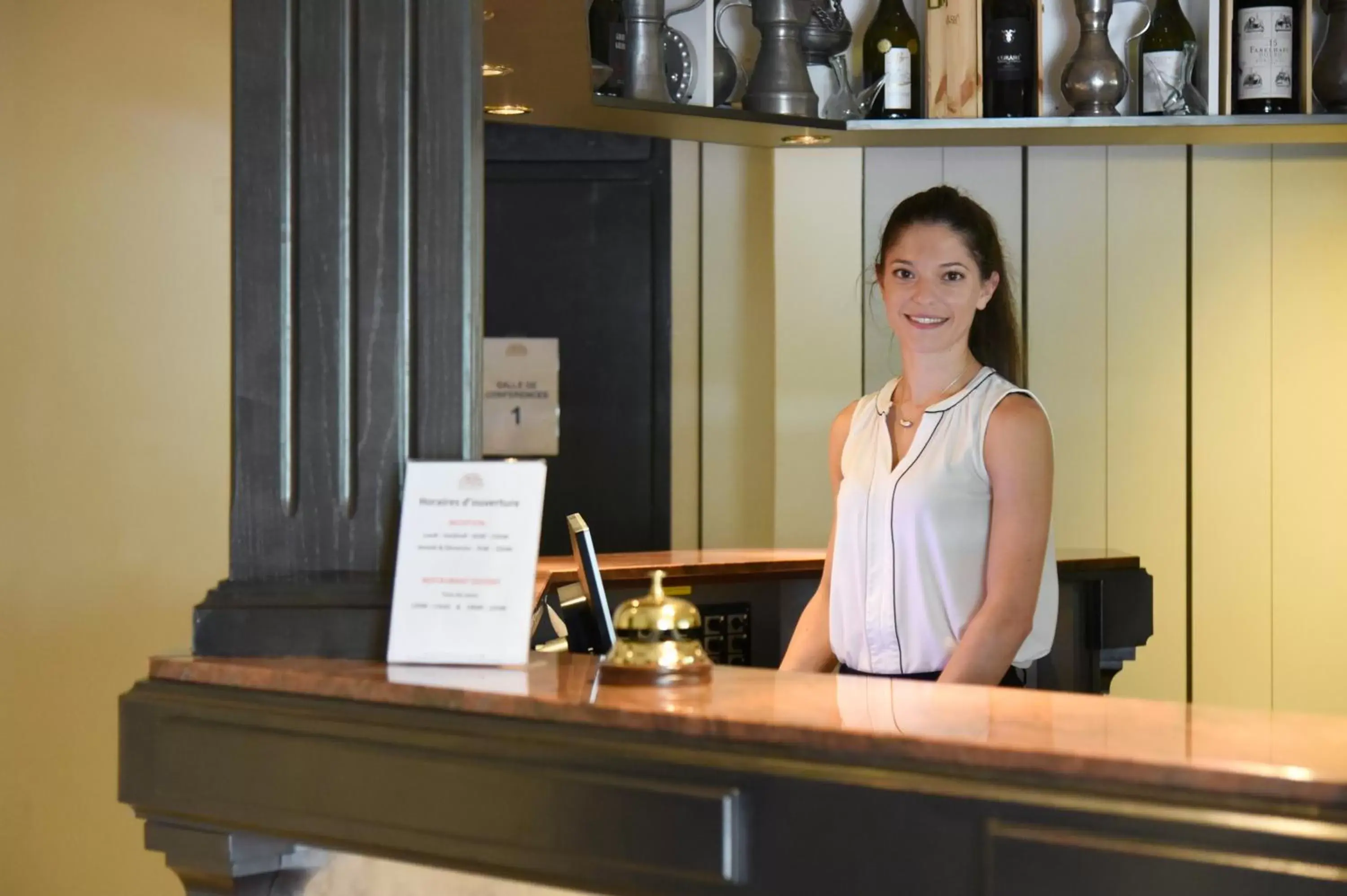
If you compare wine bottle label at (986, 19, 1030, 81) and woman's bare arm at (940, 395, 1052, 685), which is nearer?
woman's bare arm at (940, 395, 1052, 685)

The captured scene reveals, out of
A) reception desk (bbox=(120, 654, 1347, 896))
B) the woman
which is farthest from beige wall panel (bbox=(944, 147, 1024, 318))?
reception desk (bbox=(120, 654, 1347, 896))

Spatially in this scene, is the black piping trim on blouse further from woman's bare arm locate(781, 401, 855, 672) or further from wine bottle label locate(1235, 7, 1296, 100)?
wine bottle label locate(1235, 7, 1296, 100)

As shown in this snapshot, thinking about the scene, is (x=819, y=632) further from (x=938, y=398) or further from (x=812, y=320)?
(x=812, y=320)

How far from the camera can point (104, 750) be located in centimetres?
A: 375

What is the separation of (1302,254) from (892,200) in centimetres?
118

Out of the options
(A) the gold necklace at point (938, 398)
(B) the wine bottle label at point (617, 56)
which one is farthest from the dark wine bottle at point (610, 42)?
(A) the gold necklace at point (938, 398)

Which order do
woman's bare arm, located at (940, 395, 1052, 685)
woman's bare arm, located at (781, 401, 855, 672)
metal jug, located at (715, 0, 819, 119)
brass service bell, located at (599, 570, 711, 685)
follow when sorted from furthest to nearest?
metal jug, located at (715, 0, 819, 119), woman's bare arm, located at (781, 401, 855, 672), woman's bare arm, located at (940, 395, 1052, 685), brass service bell, located at (599, 570, 711, 685)

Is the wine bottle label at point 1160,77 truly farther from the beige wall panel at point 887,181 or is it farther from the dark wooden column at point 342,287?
the dark wooden column at point 342,287

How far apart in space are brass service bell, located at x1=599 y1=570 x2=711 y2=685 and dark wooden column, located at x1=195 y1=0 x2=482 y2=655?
311 mm

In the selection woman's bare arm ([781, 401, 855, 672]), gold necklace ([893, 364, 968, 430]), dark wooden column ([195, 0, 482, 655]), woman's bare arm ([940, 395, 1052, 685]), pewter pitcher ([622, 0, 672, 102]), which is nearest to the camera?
dark wooden column ([195, 0, 482, 655])

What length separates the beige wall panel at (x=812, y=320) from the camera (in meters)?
4.23

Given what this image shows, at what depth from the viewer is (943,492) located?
224 cm

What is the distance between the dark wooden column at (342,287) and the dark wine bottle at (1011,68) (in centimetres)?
224

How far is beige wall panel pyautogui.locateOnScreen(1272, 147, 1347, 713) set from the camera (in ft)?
13.7
